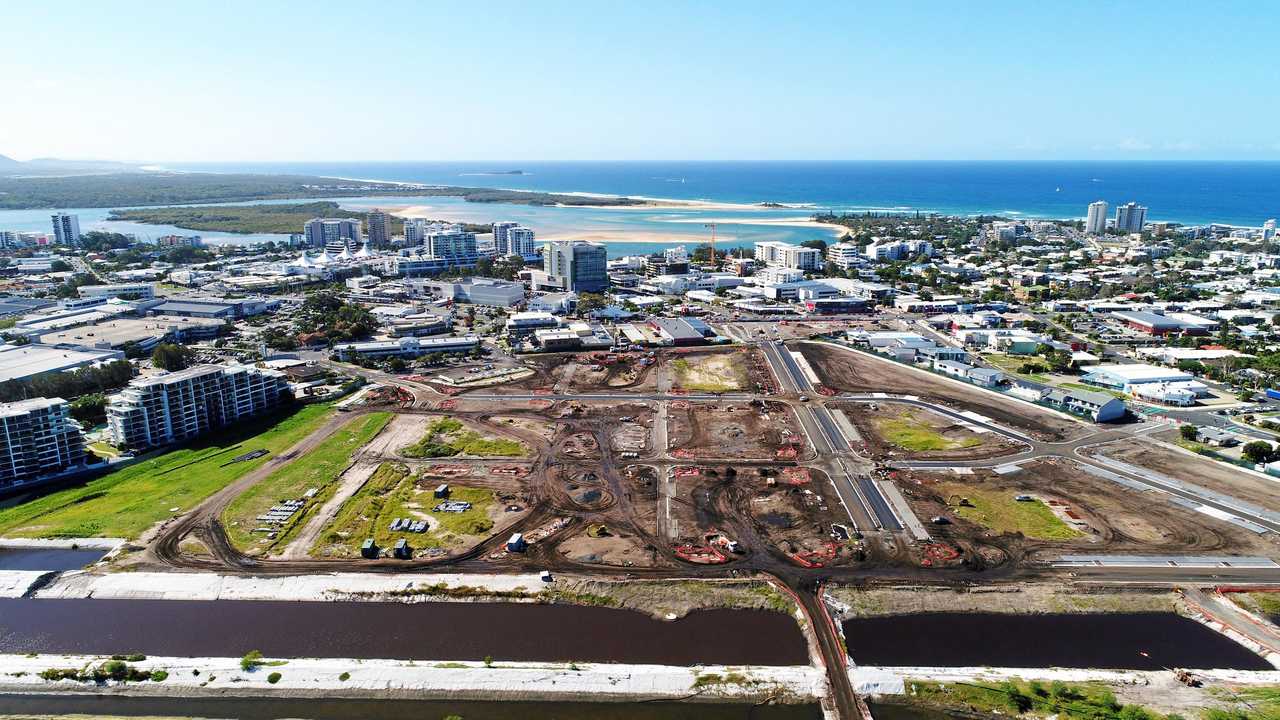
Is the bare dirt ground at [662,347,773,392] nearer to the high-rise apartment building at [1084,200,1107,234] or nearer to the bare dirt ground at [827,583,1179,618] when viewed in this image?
the bare dirt ground at [827,583,1179,618]

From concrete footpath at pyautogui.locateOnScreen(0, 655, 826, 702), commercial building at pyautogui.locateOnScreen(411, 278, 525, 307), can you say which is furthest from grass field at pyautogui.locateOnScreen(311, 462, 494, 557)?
commercial building at pyautogui.locateOnScreen(411, 278, 525, 307)

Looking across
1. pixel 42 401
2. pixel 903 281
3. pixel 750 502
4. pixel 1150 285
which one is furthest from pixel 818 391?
pixel 1150 285

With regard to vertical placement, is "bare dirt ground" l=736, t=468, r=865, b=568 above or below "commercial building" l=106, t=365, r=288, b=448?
below

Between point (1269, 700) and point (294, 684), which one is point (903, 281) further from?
point (294, 684)

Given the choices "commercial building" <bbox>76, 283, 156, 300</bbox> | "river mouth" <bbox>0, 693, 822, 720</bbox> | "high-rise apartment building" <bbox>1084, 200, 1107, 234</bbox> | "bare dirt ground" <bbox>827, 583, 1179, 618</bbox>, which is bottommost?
"river mouth" <bbox>0, 693, 822, 720</bbox>

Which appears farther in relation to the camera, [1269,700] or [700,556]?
[700,556]

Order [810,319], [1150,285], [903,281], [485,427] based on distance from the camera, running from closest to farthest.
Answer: [485,427] < [810,319] < [1150,285] < [903,281]
